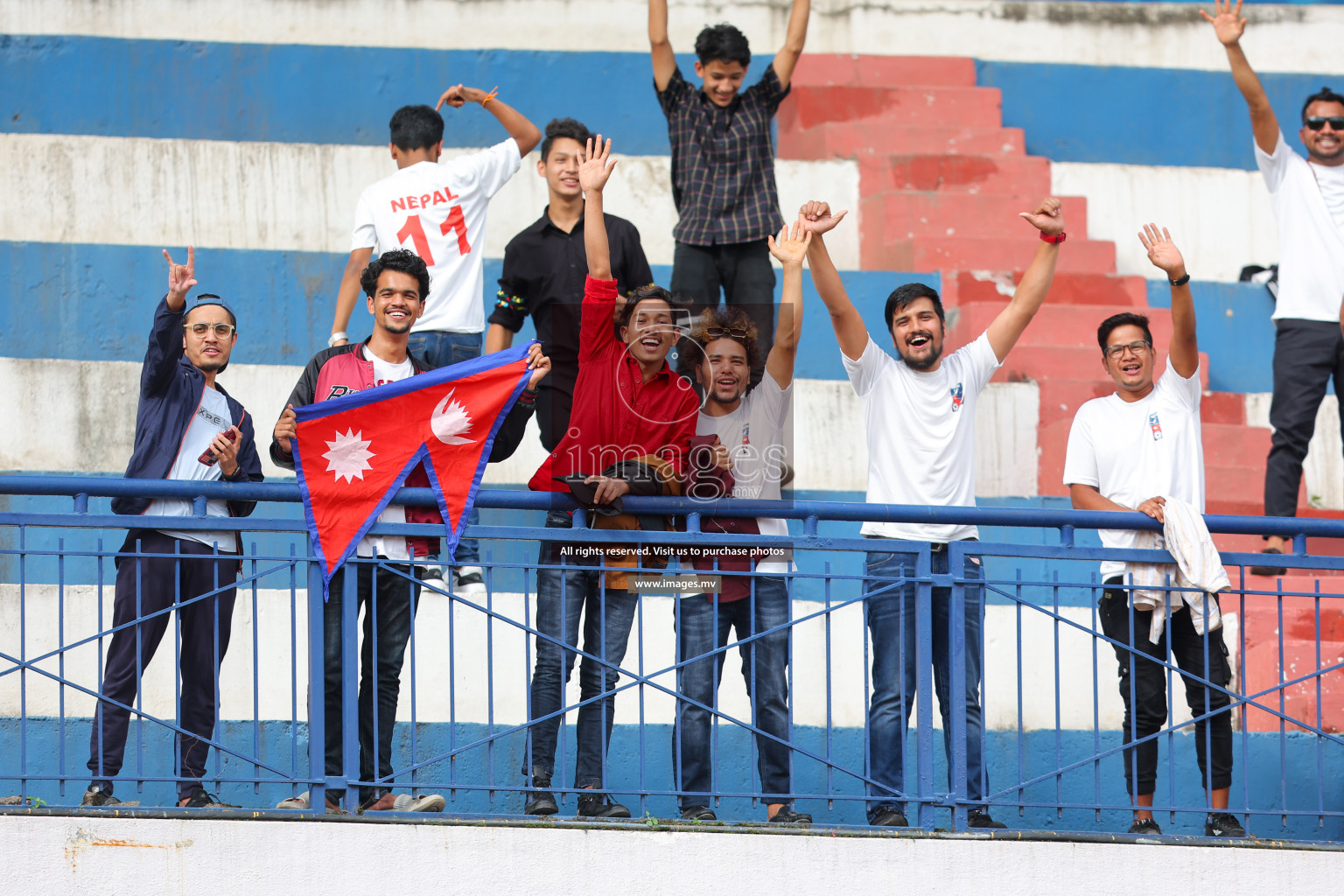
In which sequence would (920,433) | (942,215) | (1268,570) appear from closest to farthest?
1. (920,433)
2. (1268,570)
3. (942,215)

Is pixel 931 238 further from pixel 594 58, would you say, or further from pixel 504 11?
pixel 504 11

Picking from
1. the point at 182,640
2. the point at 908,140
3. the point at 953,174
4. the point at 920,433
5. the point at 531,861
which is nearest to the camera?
the point at 531,861

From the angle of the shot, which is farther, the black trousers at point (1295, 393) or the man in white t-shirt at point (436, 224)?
the black trousers at point (1295, 393)

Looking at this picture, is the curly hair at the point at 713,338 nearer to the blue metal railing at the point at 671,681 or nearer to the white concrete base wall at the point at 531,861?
the blue metal railing at the point at 671,681

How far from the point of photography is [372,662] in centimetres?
489

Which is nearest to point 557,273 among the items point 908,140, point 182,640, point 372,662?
point 372,662

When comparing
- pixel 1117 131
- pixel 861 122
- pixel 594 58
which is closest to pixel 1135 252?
pixel 1117 131

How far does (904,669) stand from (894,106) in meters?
5.80

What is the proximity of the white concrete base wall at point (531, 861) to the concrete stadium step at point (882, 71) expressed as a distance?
6350mm

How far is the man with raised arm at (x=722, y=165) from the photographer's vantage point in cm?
659

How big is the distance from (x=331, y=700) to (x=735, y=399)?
1.79m

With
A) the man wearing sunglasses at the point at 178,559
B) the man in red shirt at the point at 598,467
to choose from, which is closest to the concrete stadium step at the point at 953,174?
the man in red shirt at the point at 598,467

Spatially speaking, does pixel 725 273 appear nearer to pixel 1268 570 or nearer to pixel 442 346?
pixel 442 346

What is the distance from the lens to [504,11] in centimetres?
1049
